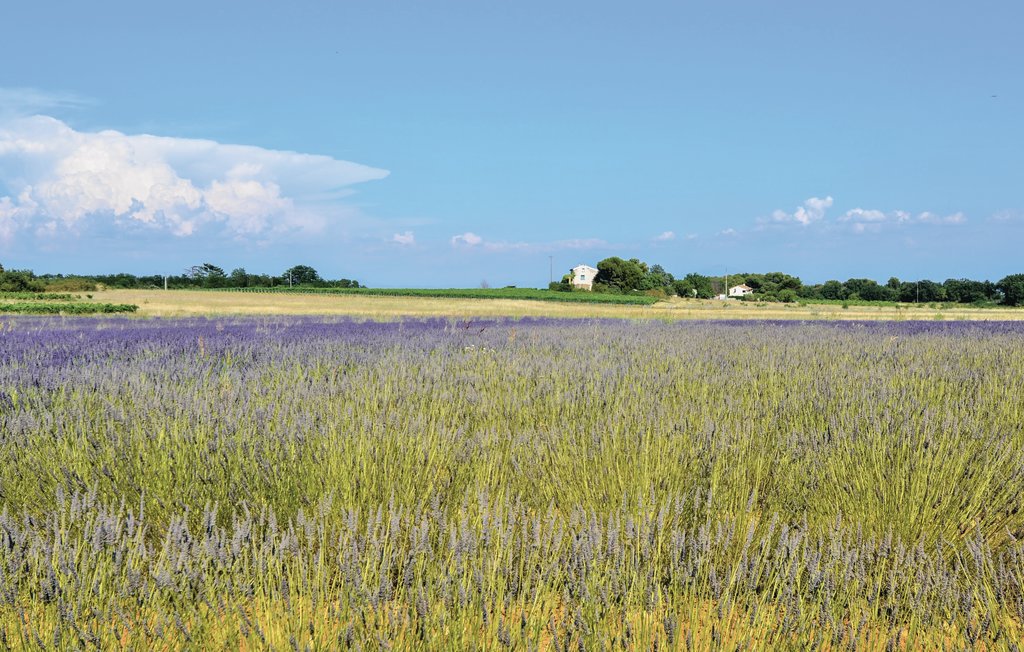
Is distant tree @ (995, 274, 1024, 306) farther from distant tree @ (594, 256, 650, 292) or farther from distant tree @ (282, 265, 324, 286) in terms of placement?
distant tree @ (282, 265, 324, 286)

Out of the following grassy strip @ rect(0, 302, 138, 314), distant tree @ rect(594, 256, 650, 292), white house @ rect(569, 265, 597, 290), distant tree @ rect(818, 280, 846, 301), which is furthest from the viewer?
white house @ rect(569, 265, 597, 290)

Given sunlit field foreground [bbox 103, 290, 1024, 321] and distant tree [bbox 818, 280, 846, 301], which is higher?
distant tree [bbox 818, 280, 846, 301]

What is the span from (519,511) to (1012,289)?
107929 mm

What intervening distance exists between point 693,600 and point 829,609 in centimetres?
32

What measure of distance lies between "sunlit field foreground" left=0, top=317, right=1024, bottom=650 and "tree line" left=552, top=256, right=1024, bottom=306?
266 ft

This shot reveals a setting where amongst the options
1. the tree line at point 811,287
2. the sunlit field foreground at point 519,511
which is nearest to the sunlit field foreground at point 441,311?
the sunlit field foreground at point 519,511

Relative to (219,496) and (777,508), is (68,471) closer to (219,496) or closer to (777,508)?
(219,496)

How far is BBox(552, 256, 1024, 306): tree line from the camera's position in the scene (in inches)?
3516

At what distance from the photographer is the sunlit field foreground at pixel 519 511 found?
1.54 m

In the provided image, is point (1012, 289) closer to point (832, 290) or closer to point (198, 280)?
point (832, 290)

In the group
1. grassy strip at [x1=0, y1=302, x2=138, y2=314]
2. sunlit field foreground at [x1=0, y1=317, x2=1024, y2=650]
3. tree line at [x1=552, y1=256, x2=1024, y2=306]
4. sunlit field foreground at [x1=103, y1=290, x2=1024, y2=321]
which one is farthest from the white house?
sunlit field foreground at [x1=0, y1=317, x2=1024, y2=650]

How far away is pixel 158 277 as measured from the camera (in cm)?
7262

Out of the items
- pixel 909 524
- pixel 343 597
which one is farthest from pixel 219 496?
pixel 909 524

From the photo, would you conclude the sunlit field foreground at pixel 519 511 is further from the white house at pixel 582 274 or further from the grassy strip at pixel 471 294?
the white house at pixel 582 274
